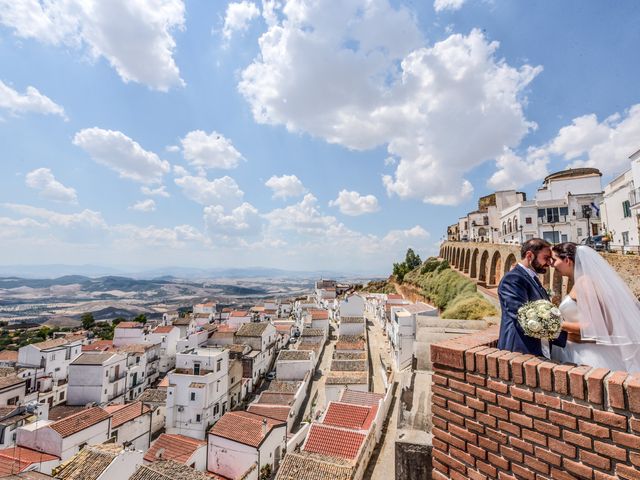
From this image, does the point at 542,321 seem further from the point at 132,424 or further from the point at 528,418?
the point at 132,424

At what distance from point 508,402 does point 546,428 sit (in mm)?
246

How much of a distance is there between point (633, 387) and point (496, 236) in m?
42.6

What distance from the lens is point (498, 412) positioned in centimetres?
234

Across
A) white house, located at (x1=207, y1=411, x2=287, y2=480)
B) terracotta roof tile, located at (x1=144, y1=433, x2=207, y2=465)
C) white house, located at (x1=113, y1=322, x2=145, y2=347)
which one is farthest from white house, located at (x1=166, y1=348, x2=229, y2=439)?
white house, located at (x1=113, y1=322, x2=145, y2=347)

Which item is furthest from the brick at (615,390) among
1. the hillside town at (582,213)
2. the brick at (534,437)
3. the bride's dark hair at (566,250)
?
the hillside town at (582,213)

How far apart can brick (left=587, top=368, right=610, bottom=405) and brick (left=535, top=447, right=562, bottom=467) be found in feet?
1.53

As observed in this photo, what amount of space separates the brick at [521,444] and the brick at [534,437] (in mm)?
32

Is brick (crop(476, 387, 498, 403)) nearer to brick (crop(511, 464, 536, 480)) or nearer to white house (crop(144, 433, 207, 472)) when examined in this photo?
brick (crop(511, 464, 536, 480))

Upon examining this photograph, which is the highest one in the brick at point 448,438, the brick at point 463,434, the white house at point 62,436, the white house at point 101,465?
the brick at point 463,434

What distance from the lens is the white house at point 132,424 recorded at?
18.3 meters

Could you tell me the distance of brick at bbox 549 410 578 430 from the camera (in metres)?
1.95

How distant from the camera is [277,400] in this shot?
841 inches

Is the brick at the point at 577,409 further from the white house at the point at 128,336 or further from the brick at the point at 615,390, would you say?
the white house at the point at 128,336

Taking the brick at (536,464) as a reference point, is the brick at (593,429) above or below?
above
